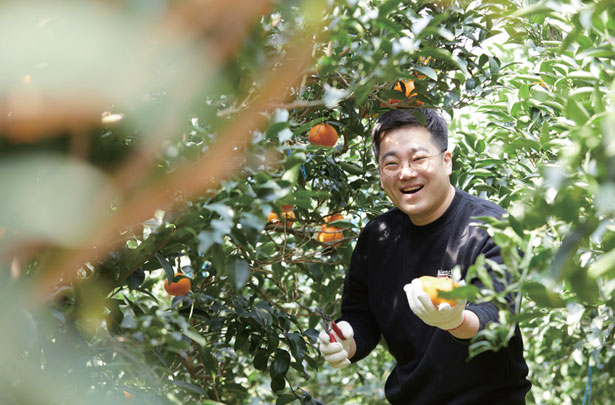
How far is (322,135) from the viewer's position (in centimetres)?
169

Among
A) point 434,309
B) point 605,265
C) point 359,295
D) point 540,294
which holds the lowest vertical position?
point 359,295

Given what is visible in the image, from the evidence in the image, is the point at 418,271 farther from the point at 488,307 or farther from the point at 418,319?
the point at 488,307

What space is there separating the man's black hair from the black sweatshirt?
0.16 meters

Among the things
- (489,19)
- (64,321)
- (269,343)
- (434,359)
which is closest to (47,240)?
(64,321)

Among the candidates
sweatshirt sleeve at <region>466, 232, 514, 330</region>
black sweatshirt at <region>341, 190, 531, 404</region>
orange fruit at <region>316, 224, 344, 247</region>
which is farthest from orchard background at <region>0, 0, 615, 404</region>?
orange fruit at <region>316, 224, 344, 247</region>

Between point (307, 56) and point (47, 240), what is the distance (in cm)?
56

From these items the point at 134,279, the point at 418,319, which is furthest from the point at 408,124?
the point at 134,279

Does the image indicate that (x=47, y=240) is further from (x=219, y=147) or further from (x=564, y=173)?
(x=564, y=173)

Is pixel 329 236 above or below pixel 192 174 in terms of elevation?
below

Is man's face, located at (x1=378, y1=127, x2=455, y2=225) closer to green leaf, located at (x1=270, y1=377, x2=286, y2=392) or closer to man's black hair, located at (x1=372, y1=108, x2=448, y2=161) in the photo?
man's black hair, located at (x1=372, y1=108, x2=448, y2=161)

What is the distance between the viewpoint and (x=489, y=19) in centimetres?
170

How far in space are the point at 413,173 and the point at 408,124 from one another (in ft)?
0.45

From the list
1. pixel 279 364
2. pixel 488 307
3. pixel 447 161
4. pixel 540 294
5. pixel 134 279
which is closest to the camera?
pixel 540 294

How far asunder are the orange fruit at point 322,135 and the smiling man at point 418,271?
0.51 feet
